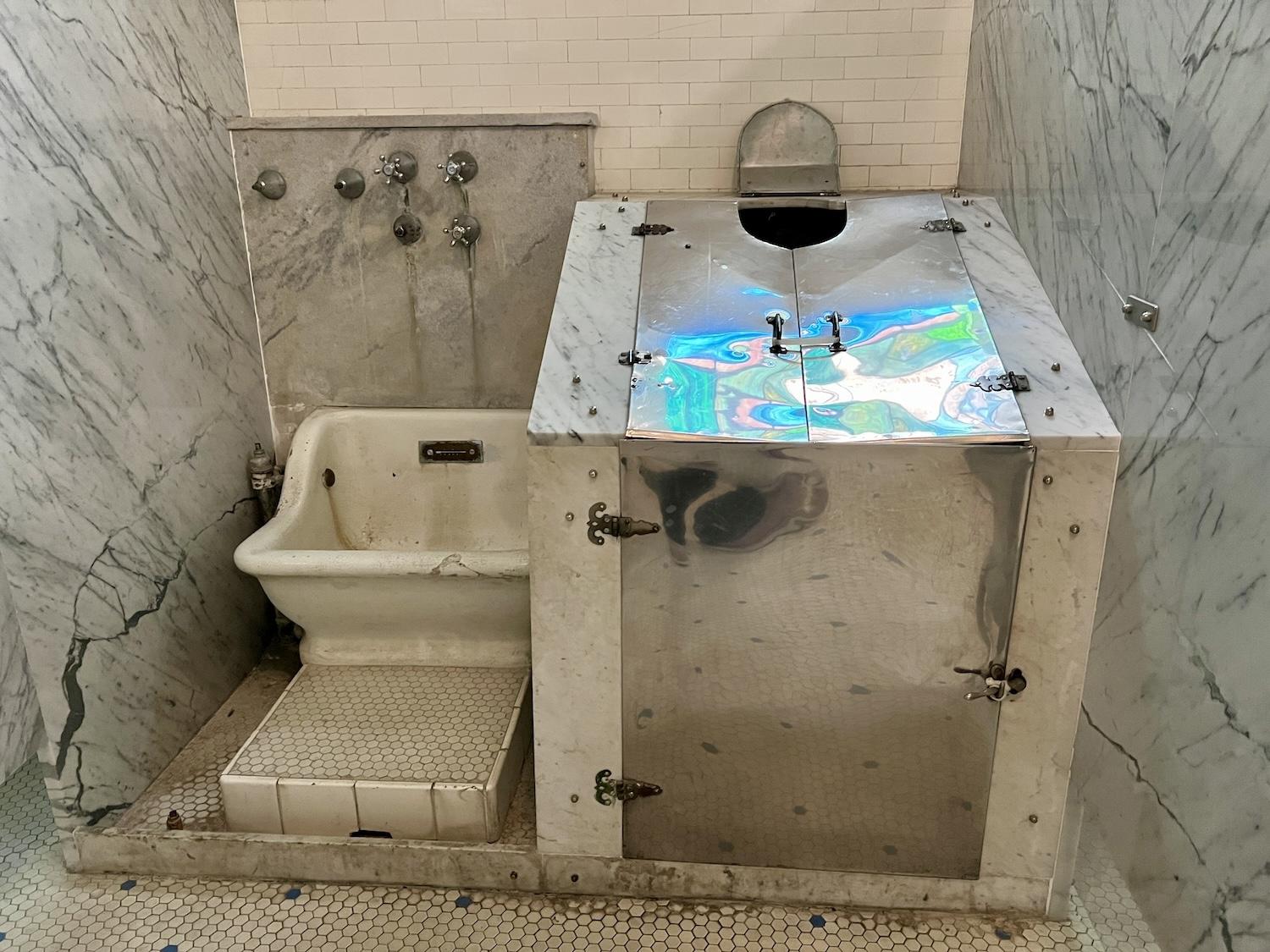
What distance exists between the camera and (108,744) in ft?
7.66

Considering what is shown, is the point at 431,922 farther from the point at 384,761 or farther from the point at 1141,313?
the point at 1141,313

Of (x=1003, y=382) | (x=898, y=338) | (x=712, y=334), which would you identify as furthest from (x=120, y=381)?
(x=1003, y=382)

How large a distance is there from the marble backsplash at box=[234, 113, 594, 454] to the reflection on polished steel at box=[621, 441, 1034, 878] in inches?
51.8

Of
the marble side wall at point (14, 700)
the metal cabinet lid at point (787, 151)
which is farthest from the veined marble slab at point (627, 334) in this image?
the marble side wall at point (14, 700)

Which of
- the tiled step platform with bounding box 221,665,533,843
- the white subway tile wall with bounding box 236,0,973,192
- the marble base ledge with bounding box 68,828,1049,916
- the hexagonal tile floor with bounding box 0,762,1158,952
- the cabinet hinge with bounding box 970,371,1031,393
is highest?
the white subway tile wall with bounding box 236,0,973,192

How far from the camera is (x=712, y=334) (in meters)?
2.12

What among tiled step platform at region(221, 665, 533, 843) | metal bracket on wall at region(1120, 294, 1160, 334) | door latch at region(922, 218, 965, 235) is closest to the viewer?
metal bracket on wall at region(1120, 294, 1160, 334)

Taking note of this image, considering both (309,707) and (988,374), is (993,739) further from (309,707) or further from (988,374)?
(309,707)

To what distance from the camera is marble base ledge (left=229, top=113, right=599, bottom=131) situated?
2875 millimetres

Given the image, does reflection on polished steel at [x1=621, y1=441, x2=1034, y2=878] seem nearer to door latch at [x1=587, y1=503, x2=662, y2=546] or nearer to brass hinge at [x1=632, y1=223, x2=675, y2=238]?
door latch at [x1=587, y1=503, x2=662, y2=546]

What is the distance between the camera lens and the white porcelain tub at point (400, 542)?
253 centimetres

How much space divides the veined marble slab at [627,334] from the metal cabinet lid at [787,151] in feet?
1.18

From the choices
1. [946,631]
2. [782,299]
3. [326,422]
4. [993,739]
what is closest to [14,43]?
[326,422]

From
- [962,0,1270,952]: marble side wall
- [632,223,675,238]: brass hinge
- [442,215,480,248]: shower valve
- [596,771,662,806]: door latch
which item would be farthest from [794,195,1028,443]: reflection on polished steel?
[442,215,480,248]: shower valve
